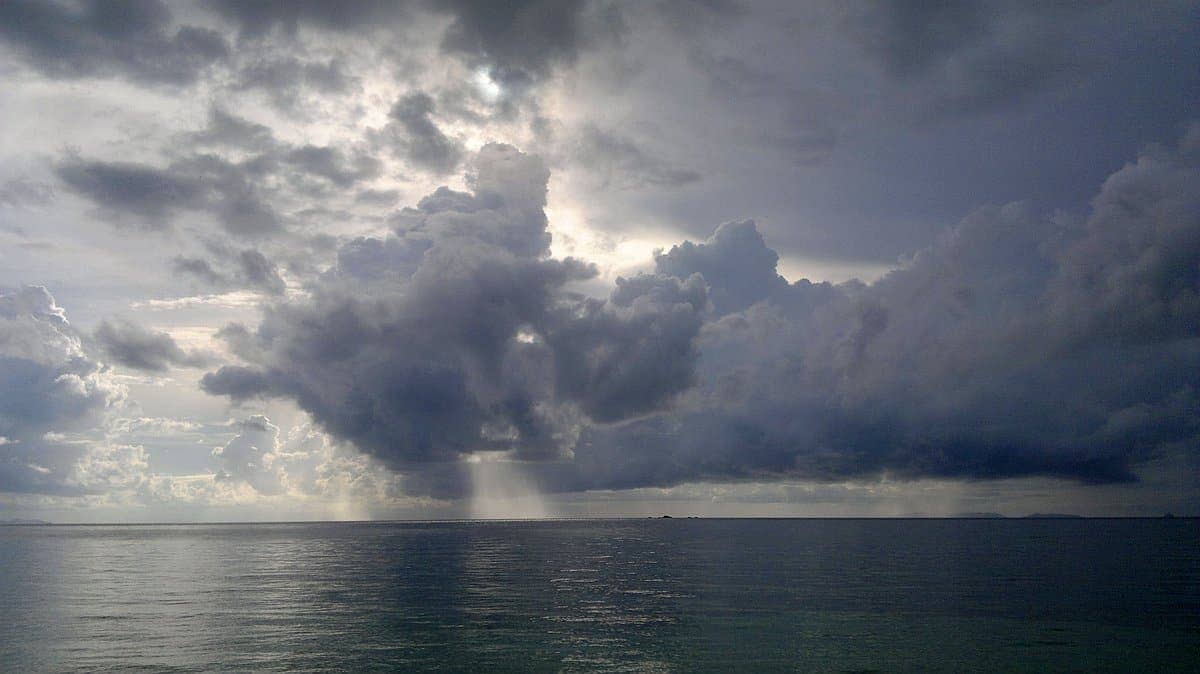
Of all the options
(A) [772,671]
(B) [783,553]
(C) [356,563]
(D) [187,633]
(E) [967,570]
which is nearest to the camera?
(A) [772,671]

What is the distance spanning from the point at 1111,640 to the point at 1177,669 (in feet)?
32.6

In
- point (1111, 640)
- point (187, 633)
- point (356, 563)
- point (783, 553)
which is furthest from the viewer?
point (783, 553)

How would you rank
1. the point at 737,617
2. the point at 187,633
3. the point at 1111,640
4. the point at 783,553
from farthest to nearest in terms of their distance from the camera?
the point at 783,553 → the point at 737,617 → the point at 187,633 → the point at 1111,640

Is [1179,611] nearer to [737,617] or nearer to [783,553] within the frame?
[737,617]

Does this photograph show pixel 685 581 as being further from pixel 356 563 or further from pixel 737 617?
pixel 356 563

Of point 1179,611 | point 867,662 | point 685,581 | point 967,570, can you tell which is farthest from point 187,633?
point 967,570

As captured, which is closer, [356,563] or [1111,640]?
[1111,640]

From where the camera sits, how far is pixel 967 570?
119625mm

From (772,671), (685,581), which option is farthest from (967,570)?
(772,671)

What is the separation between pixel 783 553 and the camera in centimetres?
16562

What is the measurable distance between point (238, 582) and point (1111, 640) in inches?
3865

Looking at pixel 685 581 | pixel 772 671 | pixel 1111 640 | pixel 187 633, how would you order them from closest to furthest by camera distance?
pixel 772 671 → pixel 1111 640 → pixel 187 633 → pixel 685 581

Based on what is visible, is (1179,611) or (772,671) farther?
(1179,611)

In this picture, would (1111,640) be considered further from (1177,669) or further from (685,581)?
(685,581)
